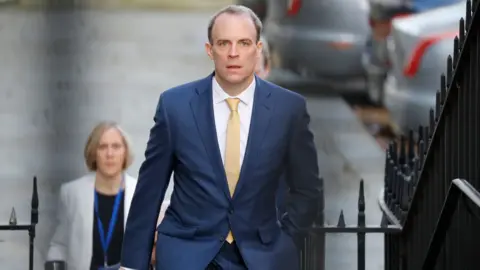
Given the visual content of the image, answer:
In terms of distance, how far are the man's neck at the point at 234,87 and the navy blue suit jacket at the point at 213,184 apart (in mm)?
42

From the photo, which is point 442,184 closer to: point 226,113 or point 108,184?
point 226,113

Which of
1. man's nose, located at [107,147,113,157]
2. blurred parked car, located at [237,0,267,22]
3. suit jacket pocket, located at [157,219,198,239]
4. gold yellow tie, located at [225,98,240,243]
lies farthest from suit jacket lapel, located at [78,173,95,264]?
blurred parked car, located at [237,0,267,22]

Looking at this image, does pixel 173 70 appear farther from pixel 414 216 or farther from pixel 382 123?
pixel 414 216

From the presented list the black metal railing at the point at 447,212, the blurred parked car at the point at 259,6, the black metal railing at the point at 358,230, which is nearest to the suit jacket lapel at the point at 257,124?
the black metal railing at the point at 447,212

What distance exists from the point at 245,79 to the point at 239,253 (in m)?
0.48

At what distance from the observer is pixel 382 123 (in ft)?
42.8

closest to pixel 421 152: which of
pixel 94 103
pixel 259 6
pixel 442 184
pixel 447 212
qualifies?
pixel 442 184

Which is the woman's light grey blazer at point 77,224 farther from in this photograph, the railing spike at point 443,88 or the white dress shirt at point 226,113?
the white dress shirt at point 226,113

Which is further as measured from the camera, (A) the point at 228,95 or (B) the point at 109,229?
(B) the point at 109,229

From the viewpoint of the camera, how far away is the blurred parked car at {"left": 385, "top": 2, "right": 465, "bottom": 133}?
1100 centimetres

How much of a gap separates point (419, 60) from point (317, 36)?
1.79 metres

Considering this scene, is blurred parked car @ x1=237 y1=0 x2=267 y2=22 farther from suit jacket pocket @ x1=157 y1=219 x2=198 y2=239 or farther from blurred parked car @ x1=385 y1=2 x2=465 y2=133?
suit jacket pocket @ x1=157 y1=219 x2=198 y2=239

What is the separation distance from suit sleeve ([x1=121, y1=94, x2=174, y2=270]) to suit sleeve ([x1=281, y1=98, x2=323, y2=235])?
1.11 ft

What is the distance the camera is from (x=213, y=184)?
422 centimetres
